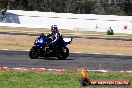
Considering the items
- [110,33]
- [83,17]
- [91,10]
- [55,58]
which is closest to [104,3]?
[91,10]

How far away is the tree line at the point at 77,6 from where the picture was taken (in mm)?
101188

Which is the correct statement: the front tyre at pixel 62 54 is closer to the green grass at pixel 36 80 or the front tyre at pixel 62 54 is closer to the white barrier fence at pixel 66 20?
the green grass at pixel 36 80

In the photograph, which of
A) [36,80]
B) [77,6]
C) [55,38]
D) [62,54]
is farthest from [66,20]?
[36,80]

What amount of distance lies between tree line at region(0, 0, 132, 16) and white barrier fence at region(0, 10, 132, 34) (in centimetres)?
2634

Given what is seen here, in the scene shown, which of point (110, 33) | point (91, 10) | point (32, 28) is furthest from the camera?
point (91, 10)

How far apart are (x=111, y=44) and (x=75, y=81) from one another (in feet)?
84.5

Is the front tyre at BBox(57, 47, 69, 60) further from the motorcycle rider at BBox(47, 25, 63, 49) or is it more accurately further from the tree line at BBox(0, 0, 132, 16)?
the tree line at BBox(0, 0, 132, 16)

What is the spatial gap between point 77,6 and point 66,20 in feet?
150

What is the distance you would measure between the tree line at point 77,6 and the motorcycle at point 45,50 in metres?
73.1

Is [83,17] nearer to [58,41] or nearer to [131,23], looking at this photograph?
[131,23]

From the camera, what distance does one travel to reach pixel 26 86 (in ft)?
35.2

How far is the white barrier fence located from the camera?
64562 millimetres

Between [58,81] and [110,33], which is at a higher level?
[58,81]

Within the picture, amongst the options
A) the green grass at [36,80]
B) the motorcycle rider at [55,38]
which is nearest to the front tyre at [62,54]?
the motorcycle rider at [55,38]
